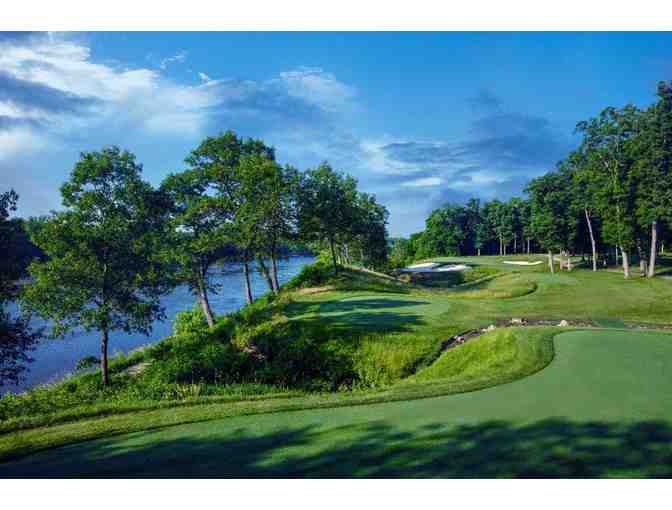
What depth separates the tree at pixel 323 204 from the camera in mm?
34750

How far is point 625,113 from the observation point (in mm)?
34688

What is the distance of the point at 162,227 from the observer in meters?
25.4

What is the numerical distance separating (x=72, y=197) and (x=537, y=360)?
750 inches

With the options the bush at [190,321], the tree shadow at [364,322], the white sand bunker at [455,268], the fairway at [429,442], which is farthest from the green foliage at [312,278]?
the fairway at [429,442]

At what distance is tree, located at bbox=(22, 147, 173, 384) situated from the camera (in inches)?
636

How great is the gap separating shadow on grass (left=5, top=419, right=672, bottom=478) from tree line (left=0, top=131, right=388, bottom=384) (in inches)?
375

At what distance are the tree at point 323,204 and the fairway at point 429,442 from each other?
1099 inches

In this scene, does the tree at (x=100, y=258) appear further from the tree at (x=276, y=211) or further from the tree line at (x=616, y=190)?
the tree line at (x=616, y=190)

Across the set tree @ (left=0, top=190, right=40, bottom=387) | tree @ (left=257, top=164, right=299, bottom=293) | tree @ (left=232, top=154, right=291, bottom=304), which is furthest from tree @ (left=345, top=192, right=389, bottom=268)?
tree @ (left=0, top=190, right=40, bottom=387)

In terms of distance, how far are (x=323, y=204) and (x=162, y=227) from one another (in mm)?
14083

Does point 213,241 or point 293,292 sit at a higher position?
point 213,241

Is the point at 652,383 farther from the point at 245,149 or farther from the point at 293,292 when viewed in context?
the point at 245,149

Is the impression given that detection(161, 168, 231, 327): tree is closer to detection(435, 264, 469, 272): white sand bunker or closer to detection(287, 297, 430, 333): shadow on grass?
detection(287, 297, 430, 333): shadow on grass

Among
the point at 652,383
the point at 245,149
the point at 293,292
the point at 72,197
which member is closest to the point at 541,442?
the point at 652,383
